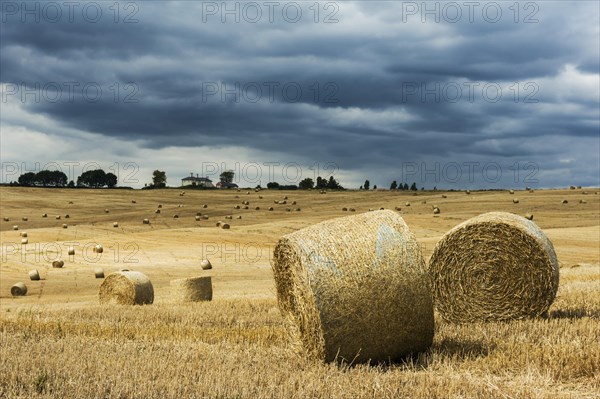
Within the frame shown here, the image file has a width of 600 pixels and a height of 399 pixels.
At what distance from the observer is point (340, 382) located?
7.52 meters

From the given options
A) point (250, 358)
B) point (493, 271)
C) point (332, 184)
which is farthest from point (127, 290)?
point (332, 184)

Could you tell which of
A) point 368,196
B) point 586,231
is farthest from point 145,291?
point 368,196

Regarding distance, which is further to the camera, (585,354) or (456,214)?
(456,214)

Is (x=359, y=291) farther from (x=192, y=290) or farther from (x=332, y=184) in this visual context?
(x=332, y=184)

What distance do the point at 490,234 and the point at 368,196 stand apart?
72.2 metres

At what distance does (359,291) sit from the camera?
8.67m

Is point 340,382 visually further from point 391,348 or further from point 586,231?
point 586,231

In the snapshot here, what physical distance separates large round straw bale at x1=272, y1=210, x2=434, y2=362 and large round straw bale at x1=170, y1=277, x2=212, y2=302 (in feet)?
41.7

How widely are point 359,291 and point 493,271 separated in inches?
216

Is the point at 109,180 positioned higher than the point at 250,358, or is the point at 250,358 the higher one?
the point at 109,180

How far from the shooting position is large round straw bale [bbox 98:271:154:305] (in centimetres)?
2264

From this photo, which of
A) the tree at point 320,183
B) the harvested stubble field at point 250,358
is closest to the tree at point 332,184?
the tree at point 320,183

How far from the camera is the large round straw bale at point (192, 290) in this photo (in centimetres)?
2159

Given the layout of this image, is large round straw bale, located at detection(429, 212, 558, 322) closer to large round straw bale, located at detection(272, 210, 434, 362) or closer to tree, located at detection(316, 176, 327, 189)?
large round straw bale, located at detection(272, 210, 434, 362)
